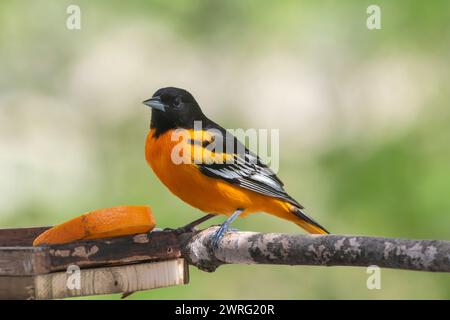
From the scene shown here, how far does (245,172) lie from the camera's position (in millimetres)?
4273

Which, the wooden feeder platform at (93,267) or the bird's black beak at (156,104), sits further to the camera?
the bird's black beak at (156,104)

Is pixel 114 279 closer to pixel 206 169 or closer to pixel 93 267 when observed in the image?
pixel 93 267

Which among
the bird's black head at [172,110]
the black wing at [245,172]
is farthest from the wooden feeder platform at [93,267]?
the bird's black head at [172,110]

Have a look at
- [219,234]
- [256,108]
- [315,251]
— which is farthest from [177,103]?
[256,108]

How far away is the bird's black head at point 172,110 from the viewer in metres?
4.27

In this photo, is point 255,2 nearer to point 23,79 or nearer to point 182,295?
point 23,79

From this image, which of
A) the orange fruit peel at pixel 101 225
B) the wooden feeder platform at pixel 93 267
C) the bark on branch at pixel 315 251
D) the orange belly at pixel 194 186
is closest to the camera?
the bark on branch at pixel 315 251

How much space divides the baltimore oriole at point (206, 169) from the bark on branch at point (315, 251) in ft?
1.18

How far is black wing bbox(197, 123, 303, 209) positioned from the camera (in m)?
4.12

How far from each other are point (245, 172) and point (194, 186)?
344 millimetres

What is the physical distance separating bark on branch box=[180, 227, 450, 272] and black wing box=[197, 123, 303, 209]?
0.43 m

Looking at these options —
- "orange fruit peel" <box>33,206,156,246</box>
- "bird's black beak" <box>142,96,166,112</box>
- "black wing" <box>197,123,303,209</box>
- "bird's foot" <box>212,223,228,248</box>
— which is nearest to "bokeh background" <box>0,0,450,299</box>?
"black wing" <box>197,123,303,209</box>

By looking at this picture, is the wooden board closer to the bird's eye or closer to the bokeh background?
the bird's eye

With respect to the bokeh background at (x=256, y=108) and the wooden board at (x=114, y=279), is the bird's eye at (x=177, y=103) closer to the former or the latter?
the wooden board at (x=114, y=279)
